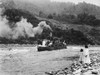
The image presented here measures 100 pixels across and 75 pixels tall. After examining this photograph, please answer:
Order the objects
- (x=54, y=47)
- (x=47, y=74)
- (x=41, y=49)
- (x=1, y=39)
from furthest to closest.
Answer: (x=1, y=39), (x=54, y=47), (x=41, y=49), (x=47, y=74)

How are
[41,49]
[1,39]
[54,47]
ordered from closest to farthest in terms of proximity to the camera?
1. [41,49]
2. [54,47]
3. [1,39]

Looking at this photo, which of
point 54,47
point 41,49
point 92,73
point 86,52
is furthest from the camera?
point 54,47

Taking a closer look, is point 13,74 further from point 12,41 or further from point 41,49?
point 12,41

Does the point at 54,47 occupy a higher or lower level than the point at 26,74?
lower

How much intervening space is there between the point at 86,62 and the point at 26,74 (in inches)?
350

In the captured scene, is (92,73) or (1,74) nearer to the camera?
(92,73)

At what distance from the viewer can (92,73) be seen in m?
19.6

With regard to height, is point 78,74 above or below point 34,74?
Answer: above

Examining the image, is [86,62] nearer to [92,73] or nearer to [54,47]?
[92,73]

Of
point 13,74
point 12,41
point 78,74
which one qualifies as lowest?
point 12,41

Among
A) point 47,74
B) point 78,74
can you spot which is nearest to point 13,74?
point 47,74

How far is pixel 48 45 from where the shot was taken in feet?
305

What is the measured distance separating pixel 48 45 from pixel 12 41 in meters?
105

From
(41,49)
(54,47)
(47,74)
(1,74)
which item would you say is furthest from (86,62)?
(54,47)
